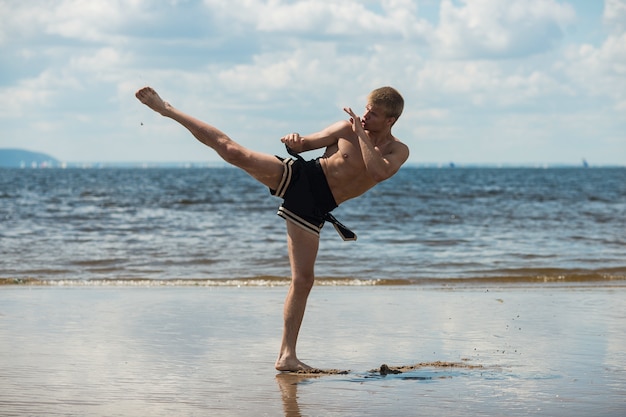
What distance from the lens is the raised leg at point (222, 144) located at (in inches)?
250

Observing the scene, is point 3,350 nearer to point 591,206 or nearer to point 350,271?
point 350,271

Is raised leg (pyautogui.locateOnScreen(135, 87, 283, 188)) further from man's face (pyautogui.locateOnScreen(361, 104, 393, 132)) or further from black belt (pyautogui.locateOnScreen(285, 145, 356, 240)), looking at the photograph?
man's face (pyautogui.locateOnScreen(361, 104, 393, 132))

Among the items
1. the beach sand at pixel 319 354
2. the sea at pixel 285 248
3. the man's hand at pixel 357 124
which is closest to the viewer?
the beach sand at pixel 319 354

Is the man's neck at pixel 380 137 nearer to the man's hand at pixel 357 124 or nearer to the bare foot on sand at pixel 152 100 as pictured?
the man's hand at pixel 357 124

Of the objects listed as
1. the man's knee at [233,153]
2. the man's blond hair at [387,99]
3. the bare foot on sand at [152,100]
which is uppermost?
the man's blond hair at [387,99]

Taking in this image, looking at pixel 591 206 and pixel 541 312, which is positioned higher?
pixel 591 206

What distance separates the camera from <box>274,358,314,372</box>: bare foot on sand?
252 inches

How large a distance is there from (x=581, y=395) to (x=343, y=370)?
5.51 ft

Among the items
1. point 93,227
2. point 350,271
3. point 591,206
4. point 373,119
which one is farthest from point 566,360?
point 591,206

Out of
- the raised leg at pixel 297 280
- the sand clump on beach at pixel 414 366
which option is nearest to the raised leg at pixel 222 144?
the raised leg at pixel 297 280

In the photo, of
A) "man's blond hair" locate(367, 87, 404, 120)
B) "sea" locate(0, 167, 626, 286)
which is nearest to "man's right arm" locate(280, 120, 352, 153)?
"man's blond hair" locate(367, 87, 404, 120)

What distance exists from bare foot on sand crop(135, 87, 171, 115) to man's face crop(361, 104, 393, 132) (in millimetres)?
1392

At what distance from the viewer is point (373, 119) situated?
251 inches

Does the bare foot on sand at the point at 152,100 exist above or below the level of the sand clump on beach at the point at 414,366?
above
